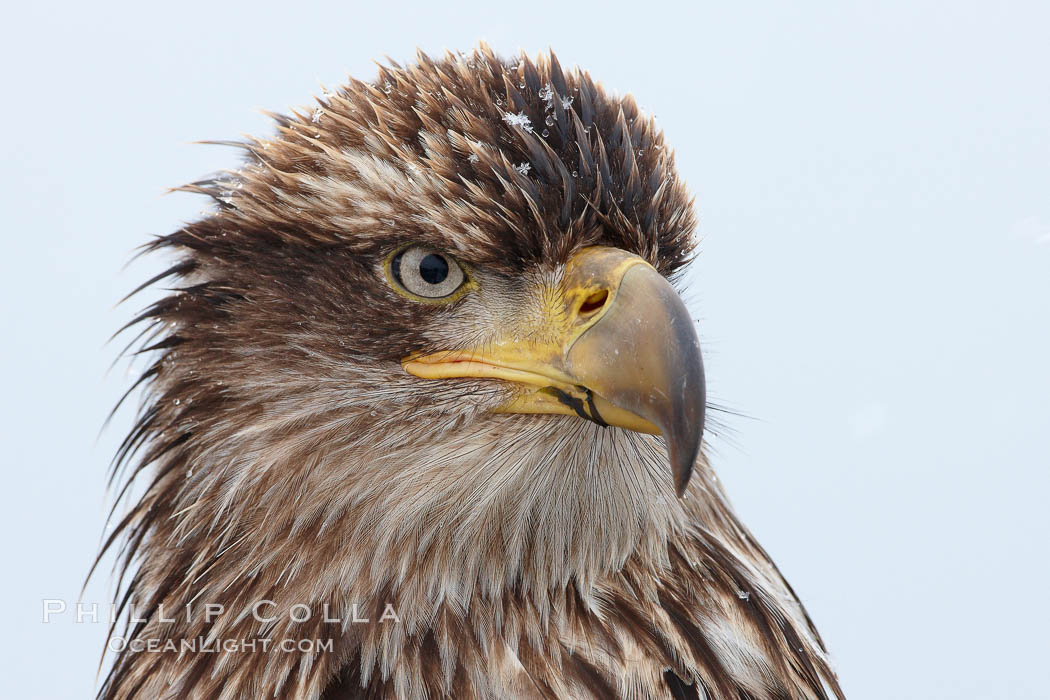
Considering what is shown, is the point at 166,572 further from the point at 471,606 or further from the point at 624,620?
the point at 624,620

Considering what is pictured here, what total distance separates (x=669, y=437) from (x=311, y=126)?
1056mm

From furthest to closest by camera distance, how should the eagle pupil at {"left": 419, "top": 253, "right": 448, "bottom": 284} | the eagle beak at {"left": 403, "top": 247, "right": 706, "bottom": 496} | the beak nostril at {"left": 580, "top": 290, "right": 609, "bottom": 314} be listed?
the eagle pupil at {"left": 419, "top": 253, "right": 448, "bottom": 284}
the beak nostril at {"left": 580, "top": 290, "right": 609, "bottom": 314}
the eagle beak at {"left": 403, "top": 247, "right": 706, "bottom": 496}

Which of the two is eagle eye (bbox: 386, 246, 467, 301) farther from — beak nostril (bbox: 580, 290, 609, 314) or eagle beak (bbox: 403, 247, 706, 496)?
beak nostril (bbox: 580, 290, 609, 314)

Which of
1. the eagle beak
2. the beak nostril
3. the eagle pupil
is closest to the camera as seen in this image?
the eagle beak

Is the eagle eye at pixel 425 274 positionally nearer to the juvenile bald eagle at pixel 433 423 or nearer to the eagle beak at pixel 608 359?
the juvenile bald eagle at pixel 433 423

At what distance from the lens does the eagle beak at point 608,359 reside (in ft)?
5.27

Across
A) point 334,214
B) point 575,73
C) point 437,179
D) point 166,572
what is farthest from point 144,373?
point 575,73

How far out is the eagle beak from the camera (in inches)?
63.3

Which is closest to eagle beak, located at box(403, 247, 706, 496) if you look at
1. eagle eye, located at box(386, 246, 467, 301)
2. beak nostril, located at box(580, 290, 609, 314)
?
beak nostril, located at box(580, 290, 609, 314)

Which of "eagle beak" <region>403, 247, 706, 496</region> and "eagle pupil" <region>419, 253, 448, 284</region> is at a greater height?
"eagle pupil" <region>419, 253, 448, 284</region>

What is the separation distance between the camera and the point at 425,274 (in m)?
1.83

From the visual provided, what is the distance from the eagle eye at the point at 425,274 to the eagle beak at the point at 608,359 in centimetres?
12

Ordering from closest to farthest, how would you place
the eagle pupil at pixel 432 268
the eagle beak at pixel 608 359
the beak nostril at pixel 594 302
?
the eagle beak at pixel 608 359 < the beak nostril at pixel 594 302 < the eagle pupil at pixel 432 268

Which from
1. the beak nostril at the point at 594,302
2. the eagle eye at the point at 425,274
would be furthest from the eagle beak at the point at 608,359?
the eagle eye at the point at 425,274
